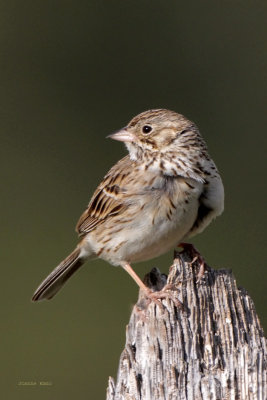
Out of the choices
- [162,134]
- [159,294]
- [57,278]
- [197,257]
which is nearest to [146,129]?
[162,134]

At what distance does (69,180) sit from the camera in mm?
8617

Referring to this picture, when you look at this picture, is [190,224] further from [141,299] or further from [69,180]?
[69,180]

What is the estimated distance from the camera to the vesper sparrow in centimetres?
474

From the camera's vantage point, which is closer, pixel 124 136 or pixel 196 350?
pixel 196 350

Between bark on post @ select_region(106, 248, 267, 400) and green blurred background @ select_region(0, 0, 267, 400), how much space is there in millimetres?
3190

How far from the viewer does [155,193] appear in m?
4.80

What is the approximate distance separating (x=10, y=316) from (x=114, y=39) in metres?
3.45

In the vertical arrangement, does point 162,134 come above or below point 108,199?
above

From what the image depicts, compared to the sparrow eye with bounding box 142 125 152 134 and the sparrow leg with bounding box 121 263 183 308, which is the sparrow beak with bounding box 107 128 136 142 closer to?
the sparrow eye with bounding box 142 125 152 134

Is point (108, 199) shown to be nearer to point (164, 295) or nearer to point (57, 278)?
point (57, 278)

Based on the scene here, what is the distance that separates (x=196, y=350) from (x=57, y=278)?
2311 mm

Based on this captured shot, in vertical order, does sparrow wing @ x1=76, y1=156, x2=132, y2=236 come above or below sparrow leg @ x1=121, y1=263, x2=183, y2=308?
above

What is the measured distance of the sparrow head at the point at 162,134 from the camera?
5012 millimetres

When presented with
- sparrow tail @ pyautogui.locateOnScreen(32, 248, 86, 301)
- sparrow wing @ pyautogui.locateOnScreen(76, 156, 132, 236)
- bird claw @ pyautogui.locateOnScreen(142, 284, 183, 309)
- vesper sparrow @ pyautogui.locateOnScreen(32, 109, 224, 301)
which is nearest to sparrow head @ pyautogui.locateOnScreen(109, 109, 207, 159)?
vesper sparrow @ pyautogui.locateOnScreen(32, 109, 224, 301)
